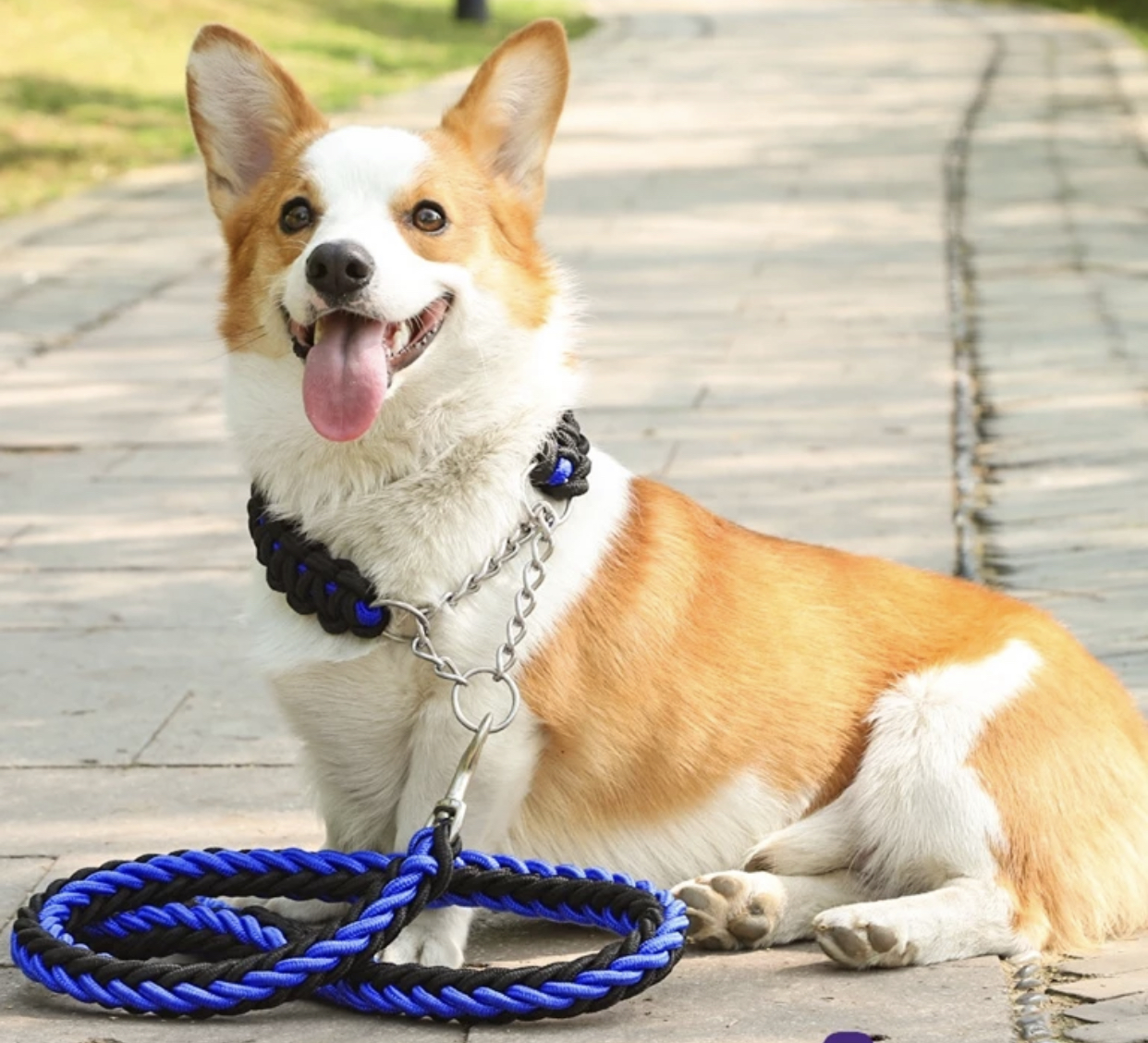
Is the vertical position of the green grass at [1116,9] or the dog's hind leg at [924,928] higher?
the dog's hind leg at [924,928]

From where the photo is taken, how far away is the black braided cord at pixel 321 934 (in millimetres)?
3146

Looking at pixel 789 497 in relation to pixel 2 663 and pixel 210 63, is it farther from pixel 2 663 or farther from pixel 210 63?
pixel 210 63

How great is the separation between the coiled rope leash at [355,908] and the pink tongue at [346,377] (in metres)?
0.24

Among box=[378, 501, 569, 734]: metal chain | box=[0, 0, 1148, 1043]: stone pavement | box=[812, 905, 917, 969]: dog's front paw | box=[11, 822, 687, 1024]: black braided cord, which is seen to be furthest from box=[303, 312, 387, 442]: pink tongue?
→ box=[812, 905, 917, 969]: dog's front paw

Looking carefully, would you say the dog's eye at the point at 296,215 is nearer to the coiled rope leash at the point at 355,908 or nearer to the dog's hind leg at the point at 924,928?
the coiled rope leash at the point at 355,908

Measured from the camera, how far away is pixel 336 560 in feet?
11.4

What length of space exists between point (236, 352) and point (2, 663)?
71.6 inches

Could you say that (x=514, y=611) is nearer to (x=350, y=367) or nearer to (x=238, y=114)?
(x=350, y=367)

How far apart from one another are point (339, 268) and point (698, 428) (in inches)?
160

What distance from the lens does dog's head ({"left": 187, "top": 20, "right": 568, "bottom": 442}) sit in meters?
3.45

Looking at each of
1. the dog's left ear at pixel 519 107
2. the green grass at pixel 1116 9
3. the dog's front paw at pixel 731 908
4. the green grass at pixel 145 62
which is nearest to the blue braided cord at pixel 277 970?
the dog's front paw at pixel 731 908

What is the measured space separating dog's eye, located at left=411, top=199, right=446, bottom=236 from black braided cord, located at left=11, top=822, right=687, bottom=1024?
1.07 metres

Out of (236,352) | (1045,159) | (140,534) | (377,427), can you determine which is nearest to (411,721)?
(377,427)

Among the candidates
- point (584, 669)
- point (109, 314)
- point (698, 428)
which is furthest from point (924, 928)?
point (109, 314)
